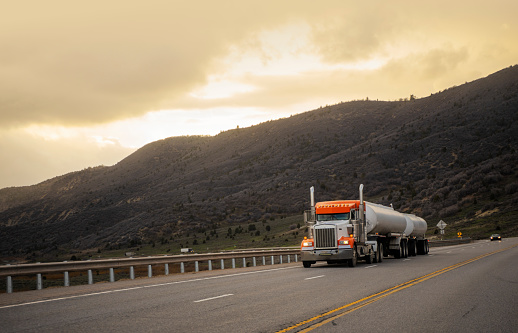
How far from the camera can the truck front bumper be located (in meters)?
25.8

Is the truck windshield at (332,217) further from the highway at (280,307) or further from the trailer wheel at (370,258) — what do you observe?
the highway at (280,307)

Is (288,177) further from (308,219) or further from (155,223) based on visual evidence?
(308,219)

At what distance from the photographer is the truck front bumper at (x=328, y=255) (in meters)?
25.8

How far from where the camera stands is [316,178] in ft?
333

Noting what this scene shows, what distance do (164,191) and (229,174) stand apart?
14222mm

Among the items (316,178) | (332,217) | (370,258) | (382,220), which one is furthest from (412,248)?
(316,178)

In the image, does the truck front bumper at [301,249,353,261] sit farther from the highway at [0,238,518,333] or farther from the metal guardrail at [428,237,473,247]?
the metal guardrail at [428,237,473,247]

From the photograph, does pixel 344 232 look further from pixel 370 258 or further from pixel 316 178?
pixel 316 178

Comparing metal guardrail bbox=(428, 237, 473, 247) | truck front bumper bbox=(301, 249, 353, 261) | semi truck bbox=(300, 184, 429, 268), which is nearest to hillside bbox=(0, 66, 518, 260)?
metal guardrail bbox=(428, 237, 473, 247)

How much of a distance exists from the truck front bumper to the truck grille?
0.28 metres

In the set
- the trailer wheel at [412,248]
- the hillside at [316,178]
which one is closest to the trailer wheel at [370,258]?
the trailer wheel at [412,248]

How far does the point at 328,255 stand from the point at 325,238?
843 millimetres

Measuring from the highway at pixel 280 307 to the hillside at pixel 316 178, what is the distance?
66.3 meters

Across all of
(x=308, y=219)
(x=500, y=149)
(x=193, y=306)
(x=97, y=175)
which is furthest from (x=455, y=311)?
(x=97, y=175)
